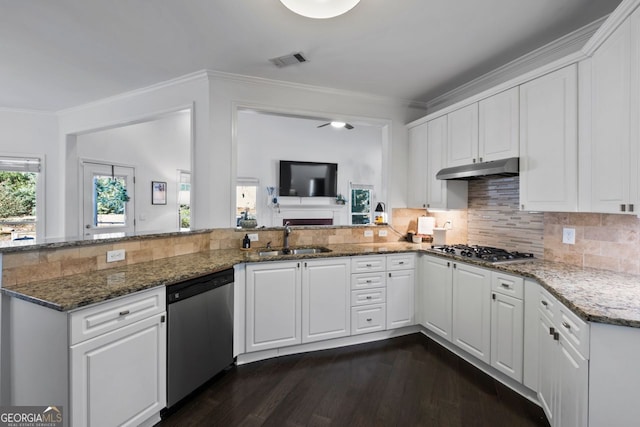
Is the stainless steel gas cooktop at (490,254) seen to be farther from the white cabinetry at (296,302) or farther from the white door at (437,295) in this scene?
the white cabinetry at (296,302)

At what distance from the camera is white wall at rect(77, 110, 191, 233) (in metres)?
4.67

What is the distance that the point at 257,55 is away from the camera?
8.60 feet

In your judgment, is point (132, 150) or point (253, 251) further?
point (132, 150)

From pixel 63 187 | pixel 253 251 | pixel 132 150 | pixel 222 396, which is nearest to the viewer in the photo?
pixel 222 396

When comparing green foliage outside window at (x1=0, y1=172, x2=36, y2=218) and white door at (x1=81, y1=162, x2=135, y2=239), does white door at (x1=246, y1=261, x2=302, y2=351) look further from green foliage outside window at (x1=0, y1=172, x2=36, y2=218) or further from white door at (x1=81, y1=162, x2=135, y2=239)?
green foliage outside window at (x1=0, y1=172, x2=36, y2=218)

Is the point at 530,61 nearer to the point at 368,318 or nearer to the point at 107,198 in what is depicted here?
the point at 368,318

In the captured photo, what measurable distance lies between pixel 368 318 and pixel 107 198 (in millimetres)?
4466

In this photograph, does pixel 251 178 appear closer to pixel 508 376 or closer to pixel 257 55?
pixel 257 55

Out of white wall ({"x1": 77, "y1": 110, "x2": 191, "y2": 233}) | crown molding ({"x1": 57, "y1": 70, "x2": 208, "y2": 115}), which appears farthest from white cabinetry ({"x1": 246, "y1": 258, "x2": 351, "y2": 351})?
white wall ({"x1": 77, "y1": 110, "x2": 191, "y2": 233})

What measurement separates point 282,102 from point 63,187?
3.64 meters

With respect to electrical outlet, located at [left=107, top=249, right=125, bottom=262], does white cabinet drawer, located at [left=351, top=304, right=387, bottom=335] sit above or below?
below

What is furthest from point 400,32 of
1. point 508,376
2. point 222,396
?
point 222,396

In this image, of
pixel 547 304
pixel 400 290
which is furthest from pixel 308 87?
pixel 547 304

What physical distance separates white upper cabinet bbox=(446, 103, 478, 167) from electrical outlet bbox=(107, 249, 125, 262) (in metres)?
3.03
